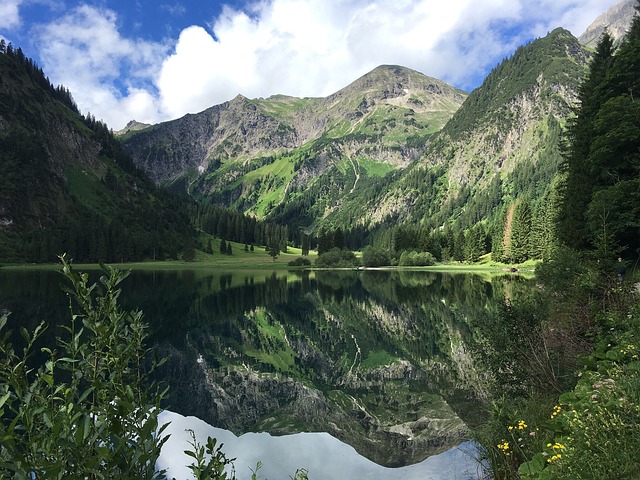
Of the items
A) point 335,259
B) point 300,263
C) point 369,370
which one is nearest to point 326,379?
point 369,370

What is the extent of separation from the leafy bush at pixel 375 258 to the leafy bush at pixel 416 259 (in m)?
8.43

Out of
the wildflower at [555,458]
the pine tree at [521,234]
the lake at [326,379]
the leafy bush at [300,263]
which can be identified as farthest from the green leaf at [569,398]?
the leafy bush at [300,263]

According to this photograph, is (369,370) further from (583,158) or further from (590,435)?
(583,158)

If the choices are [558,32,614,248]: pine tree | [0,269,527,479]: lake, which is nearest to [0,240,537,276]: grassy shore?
[558,32,614,248]: pine tree

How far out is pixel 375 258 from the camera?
574 feet

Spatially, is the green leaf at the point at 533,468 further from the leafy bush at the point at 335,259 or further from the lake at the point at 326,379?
the leafy bush at the point at 335,259

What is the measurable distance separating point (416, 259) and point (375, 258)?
17.7 metres

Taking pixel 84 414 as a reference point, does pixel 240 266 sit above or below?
below

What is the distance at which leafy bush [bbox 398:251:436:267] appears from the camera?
559 feet

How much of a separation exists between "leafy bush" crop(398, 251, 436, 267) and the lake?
106381 millimetres

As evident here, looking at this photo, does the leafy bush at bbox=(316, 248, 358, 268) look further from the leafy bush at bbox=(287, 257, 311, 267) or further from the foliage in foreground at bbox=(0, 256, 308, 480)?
the foliage in foreground at bbox=(0, 256, 308, 480)

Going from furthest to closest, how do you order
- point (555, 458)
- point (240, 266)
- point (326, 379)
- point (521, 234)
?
1. point (240, 266)
2. point (521, 234)
3. point (326, 379)
4. point (555, 458)

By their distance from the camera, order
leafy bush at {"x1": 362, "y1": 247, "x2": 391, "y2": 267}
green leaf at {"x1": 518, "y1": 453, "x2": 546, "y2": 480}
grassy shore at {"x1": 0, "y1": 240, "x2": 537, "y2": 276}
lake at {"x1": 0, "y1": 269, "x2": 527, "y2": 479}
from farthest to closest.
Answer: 1. leafy bush at {"x1": 362, "y1": 247, "x2": 391, "y2": 267}
2. grassy shore at {"x1": 0, "y1": 240, "x2": 537, "y2": 276}
3. lake at {"x1": 0, "y1": 269, "x2": 527, "y2": 479}
4. green leaf at {"x1": 518, "y1": 453, "x2": 546, "y2": 480}

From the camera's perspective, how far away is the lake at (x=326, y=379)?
755 inches
